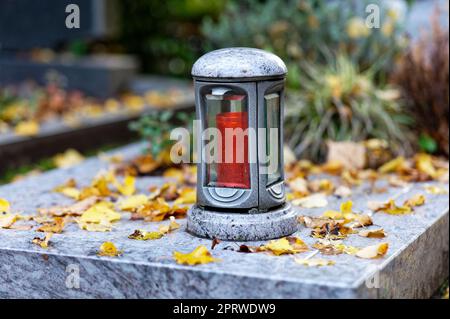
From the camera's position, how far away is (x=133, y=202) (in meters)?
3.54

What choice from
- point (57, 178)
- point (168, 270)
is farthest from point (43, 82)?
point (168, 270)

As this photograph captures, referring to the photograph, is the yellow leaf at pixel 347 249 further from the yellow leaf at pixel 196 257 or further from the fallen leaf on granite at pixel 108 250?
the fallen leaf on granite at pixel 108 250

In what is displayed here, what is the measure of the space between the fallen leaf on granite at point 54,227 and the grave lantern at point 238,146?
1.58 ft

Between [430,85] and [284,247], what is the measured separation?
→ 221 centimetres

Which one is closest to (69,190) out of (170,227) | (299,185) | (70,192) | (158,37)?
(70,192)

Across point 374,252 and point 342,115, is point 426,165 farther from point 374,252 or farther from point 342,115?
point 374,252

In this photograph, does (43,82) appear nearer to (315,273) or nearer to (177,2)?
(177,2)

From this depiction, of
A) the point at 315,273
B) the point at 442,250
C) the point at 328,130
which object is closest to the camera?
the point at 315,273

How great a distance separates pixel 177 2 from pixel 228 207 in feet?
29.1

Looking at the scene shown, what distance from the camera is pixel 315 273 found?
2600 mm

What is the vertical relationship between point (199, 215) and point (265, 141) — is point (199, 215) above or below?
below

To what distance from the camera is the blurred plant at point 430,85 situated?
4660 mm
